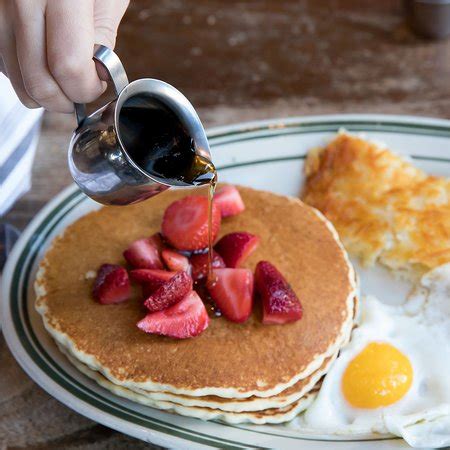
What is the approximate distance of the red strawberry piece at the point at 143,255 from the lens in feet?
5.55

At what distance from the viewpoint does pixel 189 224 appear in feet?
5.67

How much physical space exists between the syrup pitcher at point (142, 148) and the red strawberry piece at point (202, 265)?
289 millimetres

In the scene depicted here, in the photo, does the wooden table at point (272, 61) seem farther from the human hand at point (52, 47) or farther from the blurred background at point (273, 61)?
the human hand at point (52, 47)

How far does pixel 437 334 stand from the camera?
167 cm

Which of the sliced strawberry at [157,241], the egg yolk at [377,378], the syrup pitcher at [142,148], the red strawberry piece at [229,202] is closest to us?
the syrup pitcher at [142,148]

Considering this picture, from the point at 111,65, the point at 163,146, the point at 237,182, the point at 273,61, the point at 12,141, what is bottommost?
the point at 273,61

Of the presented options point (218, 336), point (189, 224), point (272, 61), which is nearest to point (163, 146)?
point (189, 224)

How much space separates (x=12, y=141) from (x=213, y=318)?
87cm

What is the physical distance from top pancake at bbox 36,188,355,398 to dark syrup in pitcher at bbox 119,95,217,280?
35cm

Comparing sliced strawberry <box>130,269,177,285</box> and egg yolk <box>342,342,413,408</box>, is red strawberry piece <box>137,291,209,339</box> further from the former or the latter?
egg yolk <box>342,342,413,408</box>

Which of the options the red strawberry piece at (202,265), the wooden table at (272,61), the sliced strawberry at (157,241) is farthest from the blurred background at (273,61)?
the red strawberry piece at (202,265)

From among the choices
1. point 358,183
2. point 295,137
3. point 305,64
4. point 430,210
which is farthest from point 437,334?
point 305,64

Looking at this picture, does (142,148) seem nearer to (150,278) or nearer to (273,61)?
(150,278)

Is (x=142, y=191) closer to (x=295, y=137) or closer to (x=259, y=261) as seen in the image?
(x=259, y=261)
